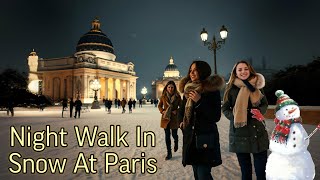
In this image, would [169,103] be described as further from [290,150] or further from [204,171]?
[290,150]

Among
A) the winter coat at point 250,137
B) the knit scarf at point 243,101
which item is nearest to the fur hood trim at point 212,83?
the knit scarf at point 243,101

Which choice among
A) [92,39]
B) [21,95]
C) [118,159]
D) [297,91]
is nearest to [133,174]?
[118,159]

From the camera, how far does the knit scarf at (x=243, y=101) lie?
4070mm

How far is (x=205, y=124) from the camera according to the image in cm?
353

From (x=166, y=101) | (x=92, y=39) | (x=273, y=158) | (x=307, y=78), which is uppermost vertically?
(x=92, y=39)

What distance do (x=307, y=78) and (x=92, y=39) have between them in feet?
241

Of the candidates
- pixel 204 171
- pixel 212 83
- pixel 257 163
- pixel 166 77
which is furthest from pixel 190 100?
pixel 166 77

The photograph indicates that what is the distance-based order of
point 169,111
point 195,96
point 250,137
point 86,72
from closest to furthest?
point 195,96, point 250,137, point 169,111, point 86,72

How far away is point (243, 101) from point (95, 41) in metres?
85.4

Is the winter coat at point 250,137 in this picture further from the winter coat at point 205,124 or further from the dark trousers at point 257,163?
the winter coat at point 205,124

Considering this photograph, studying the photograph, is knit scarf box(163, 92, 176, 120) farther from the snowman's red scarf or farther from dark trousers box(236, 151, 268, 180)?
the snowman's red scarf

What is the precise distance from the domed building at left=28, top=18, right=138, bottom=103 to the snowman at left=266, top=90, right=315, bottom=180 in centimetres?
6870

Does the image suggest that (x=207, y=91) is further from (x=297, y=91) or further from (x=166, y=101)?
(x=297, y=91)

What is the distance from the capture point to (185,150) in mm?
3564
